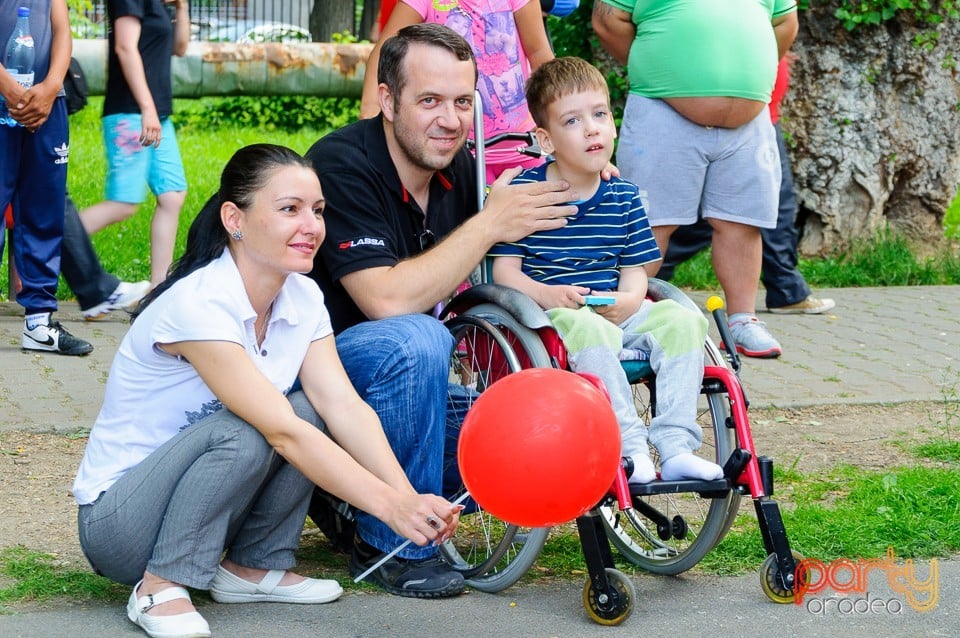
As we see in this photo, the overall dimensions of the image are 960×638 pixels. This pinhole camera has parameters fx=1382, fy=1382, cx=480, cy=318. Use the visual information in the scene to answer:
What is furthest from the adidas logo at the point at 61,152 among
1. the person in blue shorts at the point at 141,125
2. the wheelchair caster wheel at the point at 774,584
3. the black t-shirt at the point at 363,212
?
the wheelchair caster wheel at the point at 774,584

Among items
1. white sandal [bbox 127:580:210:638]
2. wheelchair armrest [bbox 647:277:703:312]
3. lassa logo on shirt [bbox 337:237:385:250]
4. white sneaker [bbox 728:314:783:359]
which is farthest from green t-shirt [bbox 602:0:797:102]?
white sandal [bbox 127:580:210:638]

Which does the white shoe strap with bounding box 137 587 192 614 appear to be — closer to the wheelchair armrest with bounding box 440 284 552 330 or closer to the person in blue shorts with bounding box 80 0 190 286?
the wheelchair armrest with bounding box 440 284 552 330

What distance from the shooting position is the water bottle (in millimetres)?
5852

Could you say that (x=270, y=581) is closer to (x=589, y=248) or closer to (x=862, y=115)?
(x=589, y=248)

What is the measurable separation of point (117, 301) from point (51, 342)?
2.02ft

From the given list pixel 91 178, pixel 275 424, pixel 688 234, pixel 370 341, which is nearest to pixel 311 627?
pixel 275 424

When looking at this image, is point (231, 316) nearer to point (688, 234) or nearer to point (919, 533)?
point (919, 533)

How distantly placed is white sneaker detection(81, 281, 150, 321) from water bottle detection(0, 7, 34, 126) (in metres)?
1.12

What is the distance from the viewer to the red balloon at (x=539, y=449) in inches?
118

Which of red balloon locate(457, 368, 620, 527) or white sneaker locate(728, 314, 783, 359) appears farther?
white sneaker locate(728, 314, 783, 359)

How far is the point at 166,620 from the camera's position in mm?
3240

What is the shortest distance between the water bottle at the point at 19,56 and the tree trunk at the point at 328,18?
12149mm

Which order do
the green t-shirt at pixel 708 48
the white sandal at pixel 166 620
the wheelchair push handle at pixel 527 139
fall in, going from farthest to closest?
1. the green t-shirt at pixel 708 48
2. the wheelchair push handle at pixel 527 139
3. the white sandal at pixel 166 620

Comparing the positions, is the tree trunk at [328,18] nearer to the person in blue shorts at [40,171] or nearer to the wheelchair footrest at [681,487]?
the person in blue shorts at [40,171]
